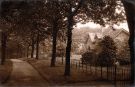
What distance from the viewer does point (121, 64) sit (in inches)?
1446

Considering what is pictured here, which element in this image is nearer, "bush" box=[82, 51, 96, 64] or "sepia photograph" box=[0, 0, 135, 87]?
"sepia photograph" box=[0, 0, 135, 87]

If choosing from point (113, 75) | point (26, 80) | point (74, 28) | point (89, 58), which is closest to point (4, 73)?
point (26, 80)

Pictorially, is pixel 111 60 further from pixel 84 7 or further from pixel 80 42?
pixel 80 42

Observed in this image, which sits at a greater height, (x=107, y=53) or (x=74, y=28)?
(x=74, y=28)

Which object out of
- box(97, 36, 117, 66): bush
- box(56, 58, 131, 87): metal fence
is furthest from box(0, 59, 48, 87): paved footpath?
box(97, 36, 117, 66): bush

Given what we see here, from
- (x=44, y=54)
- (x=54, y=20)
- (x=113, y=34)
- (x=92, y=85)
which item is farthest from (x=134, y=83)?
(x=44, y=54)

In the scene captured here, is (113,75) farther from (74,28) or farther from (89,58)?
(89,58)

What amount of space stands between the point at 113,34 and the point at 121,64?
819 inches

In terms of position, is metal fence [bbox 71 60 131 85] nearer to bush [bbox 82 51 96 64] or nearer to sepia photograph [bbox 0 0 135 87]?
sepia photograph [bbox 0 0 135 87]

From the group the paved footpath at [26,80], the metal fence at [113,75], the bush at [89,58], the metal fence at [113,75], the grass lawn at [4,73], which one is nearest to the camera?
the paved footpath at [26,80]

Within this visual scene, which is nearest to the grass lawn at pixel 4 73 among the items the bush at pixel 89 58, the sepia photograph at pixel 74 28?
the sepia photograph at pixel 74 28

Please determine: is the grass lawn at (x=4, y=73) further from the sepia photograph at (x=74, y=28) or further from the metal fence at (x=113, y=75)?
the metal fence at (x=113, y=75)

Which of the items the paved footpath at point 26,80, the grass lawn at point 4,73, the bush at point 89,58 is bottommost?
the paved footpath at point 26,80

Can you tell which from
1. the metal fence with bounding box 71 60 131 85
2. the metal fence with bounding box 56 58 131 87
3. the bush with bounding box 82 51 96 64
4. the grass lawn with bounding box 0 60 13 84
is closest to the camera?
the metal fence with bounding box 56 58 131 87
